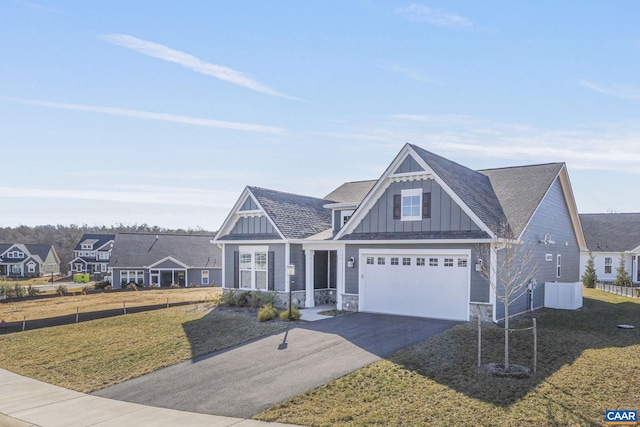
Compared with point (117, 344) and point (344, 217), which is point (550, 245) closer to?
point (344, 217)

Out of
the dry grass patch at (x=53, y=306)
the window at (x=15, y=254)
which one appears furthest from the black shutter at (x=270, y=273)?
the window at (x=15, y=254)

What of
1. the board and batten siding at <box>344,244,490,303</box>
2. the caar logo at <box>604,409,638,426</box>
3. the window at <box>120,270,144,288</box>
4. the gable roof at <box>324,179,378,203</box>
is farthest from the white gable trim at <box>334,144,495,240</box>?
the window at <box>120,270,144,288</box>

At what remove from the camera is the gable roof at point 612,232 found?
35.2 meters

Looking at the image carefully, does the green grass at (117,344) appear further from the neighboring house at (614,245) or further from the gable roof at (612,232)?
the gable roof at (612,232)

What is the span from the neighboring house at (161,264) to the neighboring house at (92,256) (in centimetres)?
2481

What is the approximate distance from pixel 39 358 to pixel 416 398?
11.1m

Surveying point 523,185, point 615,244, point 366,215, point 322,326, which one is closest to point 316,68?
point 366,215

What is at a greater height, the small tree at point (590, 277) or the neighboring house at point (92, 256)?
the small tree at point (590, 277)

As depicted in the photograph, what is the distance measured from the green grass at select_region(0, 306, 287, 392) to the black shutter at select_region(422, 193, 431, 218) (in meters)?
6.56

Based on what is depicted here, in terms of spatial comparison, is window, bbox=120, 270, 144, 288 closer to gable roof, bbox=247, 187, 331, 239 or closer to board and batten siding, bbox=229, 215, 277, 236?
board and batten siding, bbox=229, 215, 277, 236

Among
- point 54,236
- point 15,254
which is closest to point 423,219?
point 15,254

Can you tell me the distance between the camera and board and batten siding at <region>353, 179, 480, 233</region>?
1597cm

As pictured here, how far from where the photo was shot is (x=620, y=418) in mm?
7258

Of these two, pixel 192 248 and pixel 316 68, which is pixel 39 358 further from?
pixel 192 248
